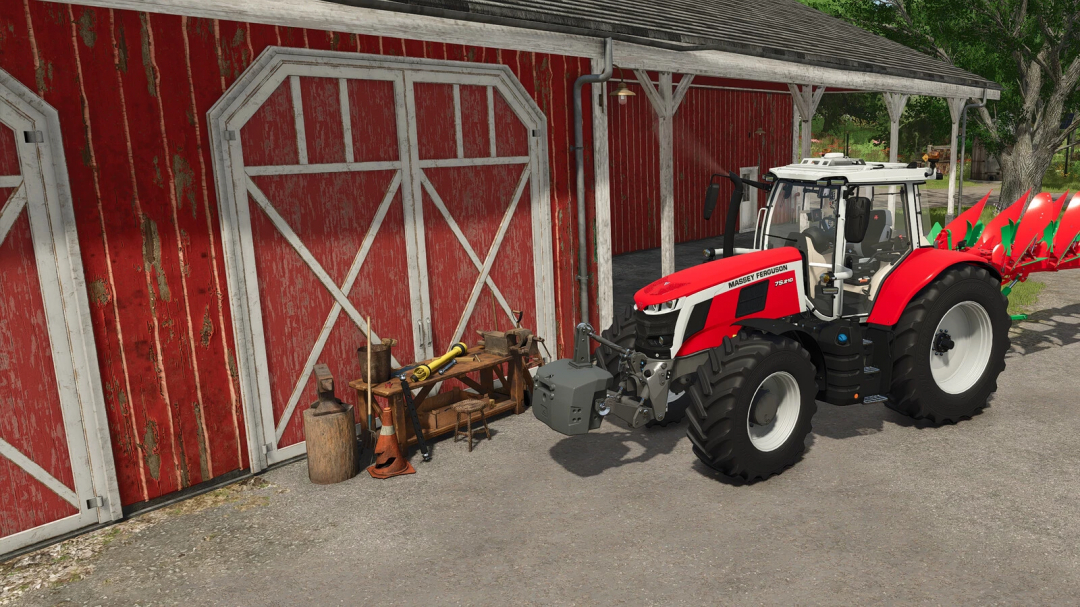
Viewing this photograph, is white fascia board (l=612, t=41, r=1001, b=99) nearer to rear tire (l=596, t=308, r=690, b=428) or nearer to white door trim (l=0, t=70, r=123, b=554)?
rear tire (l=596, t=308, r=690, b=428)

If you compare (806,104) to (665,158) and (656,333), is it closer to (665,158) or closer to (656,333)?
(665,158)

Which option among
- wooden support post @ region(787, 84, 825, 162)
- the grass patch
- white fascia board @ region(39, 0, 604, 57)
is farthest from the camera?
wooden support post @ region(787, 84, 825, 162)

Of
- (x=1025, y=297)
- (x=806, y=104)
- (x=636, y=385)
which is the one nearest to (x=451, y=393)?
(x=636, y=385)

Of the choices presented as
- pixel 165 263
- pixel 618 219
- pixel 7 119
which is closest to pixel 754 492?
pixel 165 263

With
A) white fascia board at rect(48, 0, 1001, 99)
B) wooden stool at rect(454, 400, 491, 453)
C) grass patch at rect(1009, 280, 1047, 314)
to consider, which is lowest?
grass patch at rect(1009, 280, 1047, 314)

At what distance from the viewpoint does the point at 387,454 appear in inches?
227

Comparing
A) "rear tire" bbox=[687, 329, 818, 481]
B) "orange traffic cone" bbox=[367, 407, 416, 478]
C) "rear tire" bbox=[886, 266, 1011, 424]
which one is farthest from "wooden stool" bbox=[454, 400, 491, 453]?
"rear tire" bbox=[886, 266, 1011, 424]

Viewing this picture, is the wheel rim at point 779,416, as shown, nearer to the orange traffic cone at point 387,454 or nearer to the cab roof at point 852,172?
the cab roof at point 852,172

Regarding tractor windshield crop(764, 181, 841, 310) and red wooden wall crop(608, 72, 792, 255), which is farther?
red wooden wall crop(608, 72, 792, 255)

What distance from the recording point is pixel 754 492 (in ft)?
17.0

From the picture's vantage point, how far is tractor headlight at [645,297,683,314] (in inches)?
207

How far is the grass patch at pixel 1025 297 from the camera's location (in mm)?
9953

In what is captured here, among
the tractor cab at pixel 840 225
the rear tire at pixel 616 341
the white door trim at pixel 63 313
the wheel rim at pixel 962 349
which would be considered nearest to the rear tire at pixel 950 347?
the wheel rim at pixel 962 349

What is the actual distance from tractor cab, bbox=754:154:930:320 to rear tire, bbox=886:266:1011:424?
38 cm
